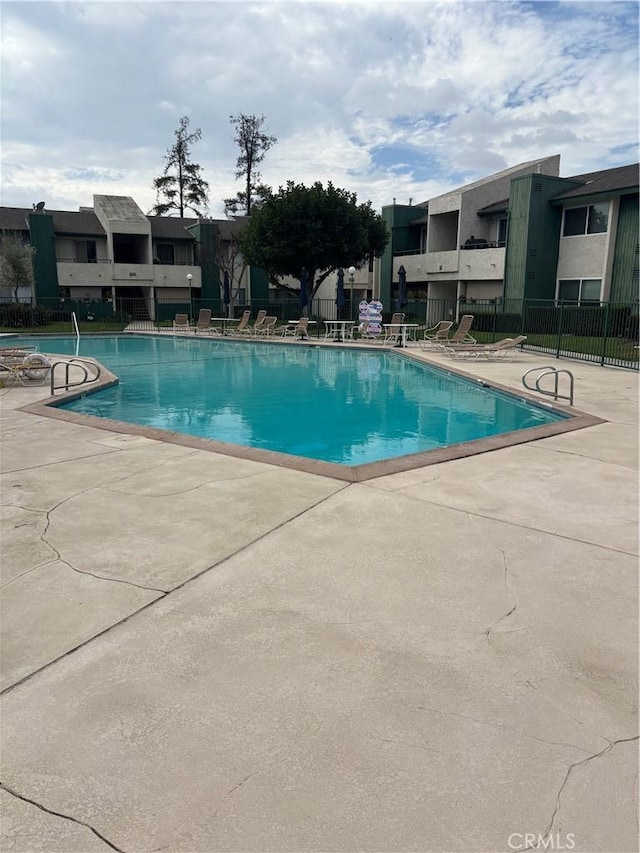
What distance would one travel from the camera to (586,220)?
26844 millimetres

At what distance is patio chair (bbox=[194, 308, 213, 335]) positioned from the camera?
29438mm

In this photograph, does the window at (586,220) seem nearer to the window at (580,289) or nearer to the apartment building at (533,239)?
the apartment building at (533,239)

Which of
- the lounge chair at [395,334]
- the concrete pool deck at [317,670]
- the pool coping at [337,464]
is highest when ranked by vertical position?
the lounge chair at [395,334]

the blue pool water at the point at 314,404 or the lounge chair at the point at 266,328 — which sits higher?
the lounge chair at the point at 266,328

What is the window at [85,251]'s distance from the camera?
41656 millimetres

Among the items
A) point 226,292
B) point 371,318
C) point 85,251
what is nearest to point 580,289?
point 371,318

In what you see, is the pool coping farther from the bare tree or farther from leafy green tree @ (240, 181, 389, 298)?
the bare tree

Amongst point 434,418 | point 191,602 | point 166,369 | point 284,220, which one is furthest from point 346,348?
point 191,602

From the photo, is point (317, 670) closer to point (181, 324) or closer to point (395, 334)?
point (395, 334)

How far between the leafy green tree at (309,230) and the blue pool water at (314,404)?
12.5m

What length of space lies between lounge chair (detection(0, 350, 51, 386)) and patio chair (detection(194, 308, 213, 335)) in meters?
Answer: 16.4

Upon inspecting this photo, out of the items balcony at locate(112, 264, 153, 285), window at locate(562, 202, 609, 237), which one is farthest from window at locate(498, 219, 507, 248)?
balcony at locate(112, 264, 153, 285)

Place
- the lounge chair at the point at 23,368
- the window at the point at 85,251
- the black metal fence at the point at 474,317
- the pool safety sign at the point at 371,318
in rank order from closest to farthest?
the lounge chair at the point at 23,368 → the black metal fence at the point at 474,317 → the pool safety sign at the point at 371,318 → the window at the point at 85,251

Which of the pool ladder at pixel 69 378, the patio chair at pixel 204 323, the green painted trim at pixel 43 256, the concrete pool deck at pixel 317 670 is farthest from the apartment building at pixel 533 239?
the concrete pool deck at pixel 317 670
